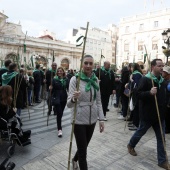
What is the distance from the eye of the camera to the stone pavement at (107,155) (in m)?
3.85

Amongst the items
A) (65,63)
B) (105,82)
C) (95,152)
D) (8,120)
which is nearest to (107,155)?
(95,152)

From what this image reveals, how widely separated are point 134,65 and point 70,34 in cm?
7611

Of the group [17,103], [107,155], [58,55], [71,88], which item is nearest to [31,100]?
[17,103]

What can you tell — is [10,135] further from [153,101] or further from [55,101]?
[153,101]

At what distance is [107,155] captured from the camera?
4.36m

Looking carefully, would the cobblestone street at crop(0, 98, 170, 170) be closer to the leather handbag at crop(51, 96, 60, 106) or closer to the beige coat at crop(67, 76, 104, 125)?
the leather handbag at crop(51, 96, 60, 106)

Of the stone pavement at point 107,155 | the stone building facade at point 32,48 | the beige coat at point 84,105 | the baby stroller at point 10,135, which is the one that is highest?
the stone building facade at point 32,48

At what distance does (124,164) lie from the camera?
3939 millimetres

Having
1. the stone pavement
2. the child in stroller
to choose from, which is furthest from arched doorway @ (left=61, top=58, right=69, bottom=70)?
the child in stroller

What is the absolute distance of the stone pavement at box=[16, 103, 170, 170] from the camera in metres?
3.85

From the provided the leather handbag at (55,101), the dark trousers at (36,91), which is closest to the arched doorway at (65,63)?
the dark trousers at (36,91)

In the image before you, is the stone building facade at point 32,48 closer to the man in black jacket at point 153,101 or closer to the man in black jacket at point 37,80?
the man in black jacket at point 37,80

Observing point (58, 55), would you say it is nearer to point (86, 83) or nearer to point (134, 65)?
point (134, 65)

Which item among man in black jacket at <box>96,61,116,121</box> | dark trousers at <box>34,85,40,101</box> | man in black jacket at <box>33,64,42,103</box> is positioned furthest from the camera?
dark trousers at <box>34,85,40,101</box>
